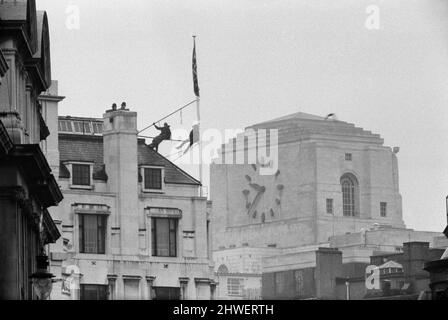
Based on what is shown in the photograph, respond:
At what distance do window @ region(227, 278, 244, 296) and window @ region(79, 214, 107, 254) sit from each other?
54.0 m

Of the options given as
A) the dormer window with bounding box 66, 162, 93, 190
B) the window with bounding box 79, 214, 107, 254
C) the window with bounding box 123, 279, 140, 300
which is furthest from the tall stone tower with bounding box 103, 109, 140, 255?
the window with bounding box 123, 279, 140, 300

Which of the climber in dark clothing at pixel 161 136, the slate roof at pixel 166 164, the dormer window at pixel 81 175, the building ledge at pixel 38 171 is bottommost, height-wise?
the building ledge at pixel 38 171

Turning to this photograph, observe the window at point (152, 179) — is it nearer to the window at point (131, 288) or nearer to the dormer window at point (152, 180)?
the dormer window at point (152, 180)

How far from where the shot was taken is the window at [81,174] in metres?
111

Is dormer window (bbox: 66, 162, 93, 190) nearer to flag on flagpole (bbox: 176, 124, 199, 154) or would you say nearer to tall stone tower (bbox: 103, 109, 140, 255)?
tall stone tower (bbox: 103, 109, 140, 255)

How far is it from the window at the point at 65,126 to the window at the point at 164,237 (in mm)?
5299

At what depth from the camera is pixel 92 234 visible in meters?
111

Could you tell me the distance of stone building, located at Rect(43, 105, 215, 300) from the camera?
358ft

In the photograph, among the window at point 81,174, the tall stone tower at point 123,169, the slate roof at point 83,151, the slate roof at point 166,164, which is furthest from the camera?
the slate roof at point 166,164

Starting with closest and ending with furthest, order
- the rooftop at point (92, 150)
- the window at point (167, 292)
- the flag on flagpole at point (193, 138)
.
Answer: the window at point (167, 292) → the rooftop at point (92, 150) → the flag on flagpole at point (193, 138)

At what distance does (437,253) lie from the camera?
16150cm

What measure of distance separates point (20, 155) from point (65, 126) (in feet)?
134

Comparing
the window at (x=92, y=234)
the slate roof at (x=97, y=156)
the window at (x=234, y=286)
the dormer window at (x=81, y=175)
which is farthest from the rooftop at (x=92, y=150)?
the window at (x=234, y=286)

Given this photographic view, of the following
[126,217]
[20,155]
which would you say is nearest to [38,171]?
[20,155]
